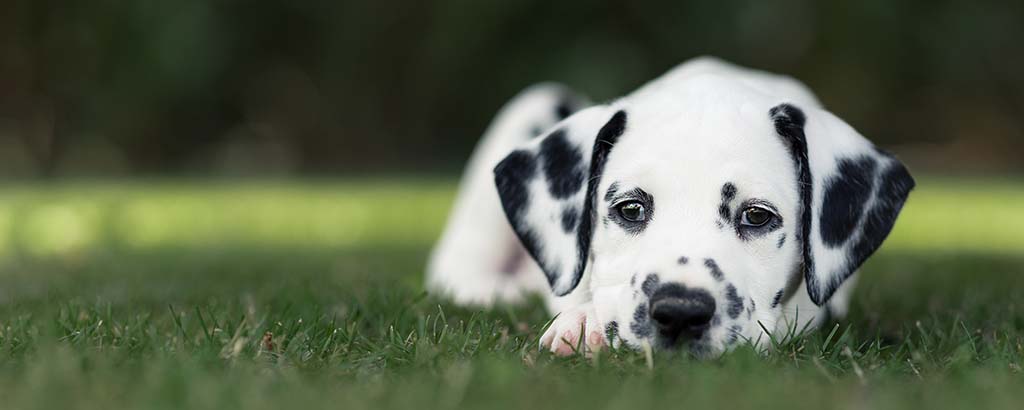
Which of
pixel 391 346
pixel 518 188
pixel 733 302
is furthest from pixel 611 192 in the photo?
pixel 391 346

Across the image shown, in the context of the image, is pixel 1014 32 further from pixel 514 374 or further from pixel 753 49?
pixel 514 374

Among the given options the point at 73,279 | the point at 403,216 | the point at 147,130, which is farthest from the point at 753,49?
the point at 73,279

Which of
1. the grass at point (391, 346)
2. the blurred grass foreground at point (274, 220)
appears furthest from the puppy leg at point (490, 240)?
the blurred grass foreground at point (274, 220)

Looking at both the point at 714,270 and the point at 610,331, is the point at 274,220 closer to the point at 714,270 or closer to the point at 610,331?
the point at 610,331

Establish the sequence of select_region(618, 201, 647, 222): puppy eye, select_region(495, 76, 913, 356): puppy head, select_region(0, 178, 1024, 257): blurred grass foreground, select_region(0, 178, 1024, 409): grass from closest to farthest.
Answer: select_region(0, 178, 1024, 409): grass
select_region(495, 76, 913, 356): puppy head
select_region(618, 201, 647, 222): puppy eye
select_region(0, 178, 1024, 257): blurred grass foreground

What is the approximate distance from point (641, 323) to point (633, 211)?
421 mm

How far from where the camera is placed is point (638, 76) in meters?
14.8

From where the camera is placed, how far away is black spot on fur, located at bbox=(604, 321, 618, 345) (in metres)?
3.00

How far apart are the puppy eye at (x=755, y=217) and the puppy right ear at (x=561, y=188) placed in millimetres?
507

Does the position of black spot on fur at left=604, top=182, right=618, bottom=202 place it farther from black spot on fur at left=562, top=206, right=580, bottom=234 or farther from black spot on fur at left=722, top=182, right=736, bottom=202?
black spot on fur at left=722, top=182, right=736, bottom=202

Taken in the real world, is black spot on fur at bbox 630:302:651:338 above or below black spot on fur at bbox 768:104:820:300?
below

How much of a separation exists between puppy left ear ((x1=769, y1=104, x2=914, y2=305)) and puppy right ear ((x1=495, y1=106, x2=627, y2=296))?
1.83 feet

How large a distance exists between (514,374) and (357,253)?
490 cm

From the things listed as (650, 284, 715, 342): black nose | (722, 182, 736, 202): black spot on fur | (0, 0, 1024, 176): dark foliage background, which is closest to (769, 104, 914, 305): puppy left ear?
(722, 182, 736, 202): black spot on fur
